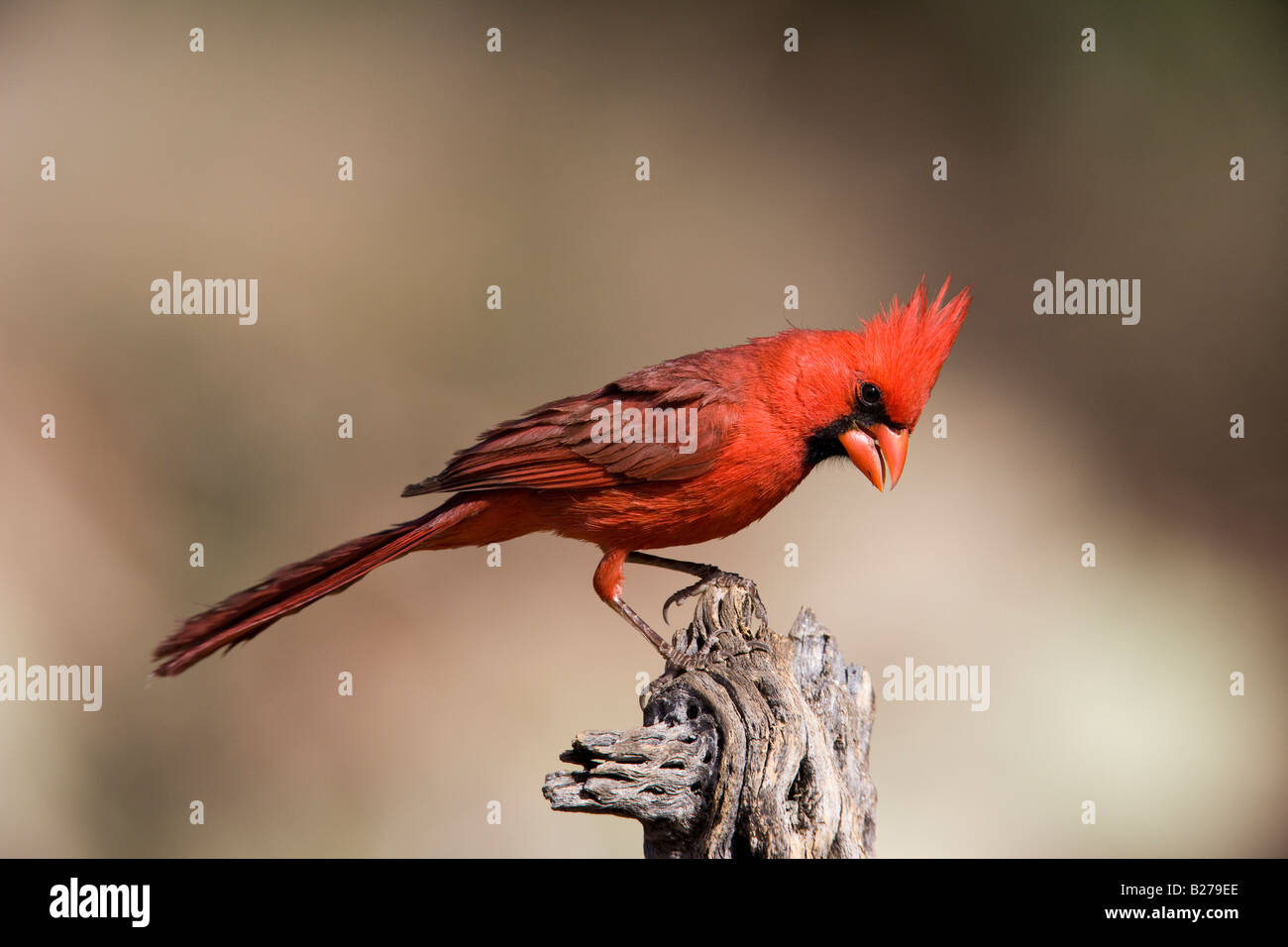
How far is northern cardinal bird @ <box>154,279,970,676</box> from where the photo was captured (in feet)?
13.2

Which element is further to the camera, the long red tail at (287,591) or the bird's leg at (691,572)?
the bird's leg at (691,572)

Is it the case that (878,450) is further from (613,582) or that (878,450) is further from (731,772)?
(731,772)

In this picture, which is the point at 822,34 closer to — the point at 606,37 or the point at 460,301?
the point at 606,37

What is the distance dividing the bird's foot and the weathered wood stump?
0.38 meters

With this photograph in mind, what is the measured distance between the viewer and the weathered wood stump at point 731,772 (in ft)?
10.5

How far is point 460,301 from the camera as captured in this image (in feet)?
25.0

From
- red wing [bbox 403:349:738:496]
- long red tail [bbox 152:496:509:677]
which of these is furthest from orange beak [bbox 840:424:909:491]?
long red tail [bbox 152:496:509:677]

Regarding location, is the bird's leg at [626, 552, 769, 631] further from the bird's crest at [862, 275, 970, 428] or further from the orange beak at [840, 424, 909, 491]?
the bird's crest at [862, 275, 970, 428]

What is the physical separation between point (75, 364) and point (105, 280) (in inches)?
22.4

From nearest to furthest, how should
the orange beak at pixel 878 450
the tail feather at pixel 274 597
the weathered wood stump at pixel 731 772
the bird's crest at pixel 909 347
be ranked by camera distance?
the weathered wood stump at pixel 731 772, the tail feather at pixel 274 597, the bird's crest at pixel 909 347, the orange beak at pixel 878 450

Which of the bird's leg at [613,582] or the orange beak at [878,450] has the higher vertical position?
the orange beak at [878,450]

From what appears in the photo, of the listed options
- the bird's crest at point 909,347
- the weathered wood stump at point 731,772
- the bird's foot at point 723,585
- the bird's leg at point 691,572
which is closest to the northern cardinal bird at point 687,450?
the bird's crest at point 909,347

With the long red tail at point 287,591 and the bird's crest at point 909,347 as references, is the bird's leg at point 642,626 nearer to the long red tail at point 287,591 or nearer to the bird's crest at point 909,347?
the long red tail at point 287,591

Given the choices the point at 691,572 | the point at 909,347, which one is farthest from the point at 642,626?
the point at 909,347
